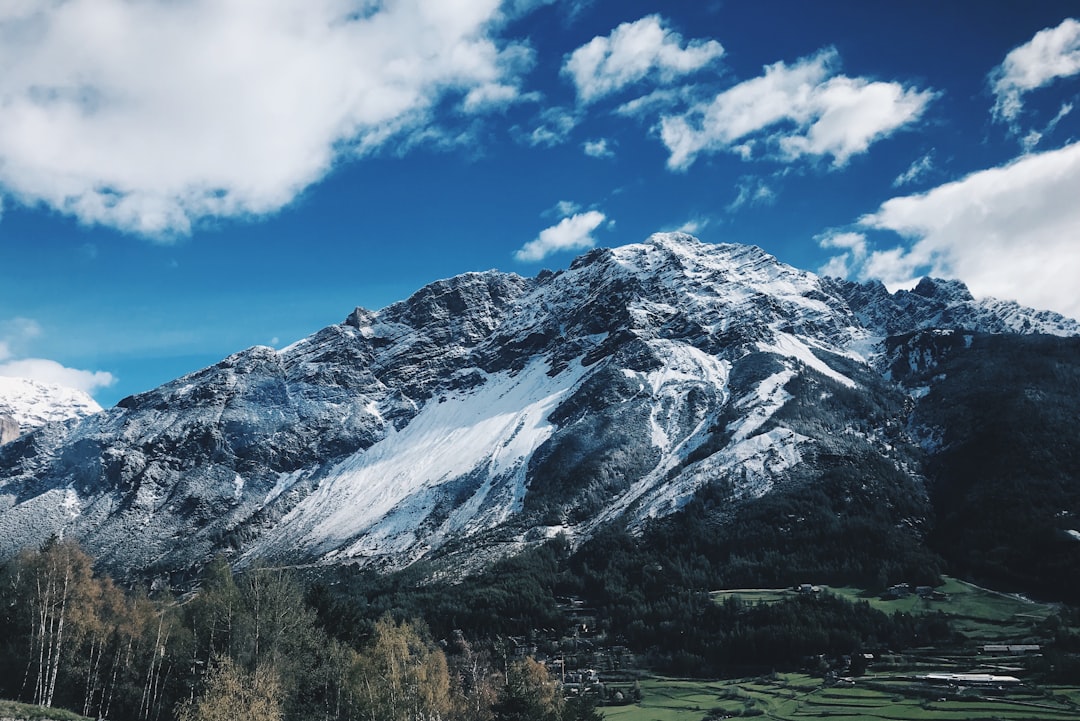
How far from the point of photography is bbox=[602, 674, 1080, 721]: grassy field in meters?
95.3

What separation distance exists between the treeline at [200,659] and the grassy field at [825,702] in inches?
1499

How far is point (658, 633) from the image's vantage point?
172 meters

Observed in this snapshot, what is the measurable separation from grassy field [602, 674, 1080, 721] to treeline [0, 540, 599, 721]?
125 feet

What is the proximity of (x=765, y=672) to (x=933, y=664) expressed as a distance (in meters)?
28.3

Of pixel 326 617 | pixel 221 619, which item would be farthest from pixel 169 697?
pixel 326 617

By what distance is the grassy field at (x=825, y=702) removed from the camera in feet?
313

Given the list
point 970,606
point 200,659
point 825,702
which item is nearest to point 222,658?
point 200,659

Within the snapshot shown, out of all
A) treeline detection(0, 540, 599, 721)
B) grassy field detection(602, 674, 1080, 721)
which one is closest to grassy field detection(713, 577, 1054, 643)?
grassy field detection(602, 674, 1080, 721)

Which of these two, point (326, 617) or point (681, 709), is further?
point (681, 709)

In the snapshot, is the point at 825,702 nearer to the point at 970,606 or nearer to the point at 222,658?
the point at 970,606

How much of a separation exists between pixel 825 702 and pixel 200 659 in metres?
85.3

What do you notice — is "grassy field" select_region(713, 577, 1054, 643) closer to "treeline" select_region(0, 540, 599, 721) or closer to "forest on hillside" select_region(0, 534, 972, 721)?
"forest on hillside" select_region(0, 534, 972, 721)

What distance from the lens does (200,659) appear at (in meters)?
84.9

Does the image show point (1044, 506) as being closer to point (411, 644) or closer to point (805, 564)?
point (805, 564)
